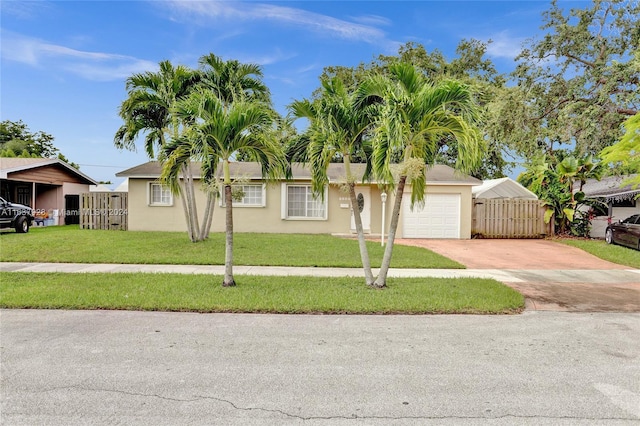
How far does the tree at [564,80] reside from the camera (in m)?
14.7

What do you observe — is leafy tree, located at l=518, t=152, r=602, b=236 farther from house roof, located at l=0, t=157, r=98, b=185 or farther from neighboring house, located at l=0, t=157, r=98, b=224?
neighboring house, located at l=0, t=157, r=98, b=224

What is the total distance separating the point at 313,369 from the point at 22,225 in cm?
1812

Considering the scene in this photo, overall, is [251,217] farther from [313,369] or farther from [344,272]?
[313,369]

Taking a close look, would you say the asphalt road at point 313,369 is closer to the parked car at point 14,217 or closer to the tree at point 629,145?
the tree at point 629,145

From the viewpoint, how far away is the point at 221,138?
279 inches

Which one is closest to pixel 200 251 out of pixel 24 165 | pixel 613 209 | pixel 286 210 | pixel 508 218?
pixel 286 210

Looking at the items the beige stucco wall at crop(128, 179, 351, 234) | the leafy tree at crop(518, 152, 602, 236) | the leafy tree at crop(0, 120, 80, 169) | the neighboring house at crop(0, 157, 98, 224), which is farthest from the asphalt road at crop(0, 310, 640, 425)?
the leafy tree at crop(0, 120, 80, 169)

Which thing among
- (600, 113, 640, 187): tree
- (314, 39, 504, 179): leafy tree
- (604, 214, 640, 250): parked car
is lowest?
(604, 214, 640, 250): parked car

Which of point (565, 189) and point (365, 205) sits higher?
point (565, 189)

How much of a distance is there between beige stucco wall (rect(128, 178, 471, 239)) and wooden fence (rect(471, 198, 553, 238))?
14.0 feet

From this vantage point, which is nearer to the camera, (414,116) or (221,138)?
(414,116)

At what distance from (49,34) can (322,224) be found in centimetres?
1283

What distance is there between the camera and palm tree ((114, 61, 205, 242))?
12938 mm

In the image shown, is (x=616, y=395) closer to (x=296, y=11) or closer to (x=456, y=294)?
(x=456, y=294)
